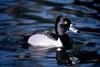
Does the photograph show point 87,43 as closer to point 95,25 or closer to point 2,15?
point 95,25

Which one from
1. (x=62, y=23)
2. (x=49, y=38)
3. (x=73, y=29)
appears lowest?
(x=49, y=38)

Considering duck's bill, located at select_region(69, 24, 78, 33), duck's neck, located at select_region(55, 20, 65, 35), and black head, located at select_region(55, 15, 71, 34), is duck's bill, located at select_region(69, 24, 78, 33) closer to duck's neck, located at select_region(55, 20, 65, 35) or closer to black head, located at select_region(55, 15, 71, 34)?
black head, located at select_region(55, 15, 71, 34)

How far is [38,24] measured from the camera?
1395 cm

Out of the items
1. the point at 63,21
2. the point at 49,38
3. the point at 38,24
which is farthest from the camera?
the point at 38,24

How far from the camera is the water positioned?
37.9 feet

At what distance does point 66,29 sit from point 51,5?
9.56 ft

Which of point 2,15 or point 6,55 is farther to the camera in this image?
point 2,15

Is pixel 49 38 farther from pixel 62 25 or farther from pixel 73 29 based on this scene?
pixel 73 29

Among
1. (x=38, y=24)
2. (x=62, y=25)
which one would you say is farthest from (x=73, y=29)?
(x=38, y=24)

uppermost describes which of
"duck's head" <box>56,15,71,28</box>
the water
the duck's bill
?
"duck's head" <box>56,15,71,28</box>

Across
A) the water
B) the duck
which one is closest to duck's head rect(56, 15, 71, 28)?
the duck

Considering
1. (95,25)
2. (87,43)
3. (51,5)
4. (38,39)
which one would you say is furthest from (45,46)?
(51,5)

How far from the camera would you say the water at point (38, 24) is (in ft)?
37.9

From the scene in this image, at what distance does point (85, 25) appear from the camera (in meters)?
13.9
